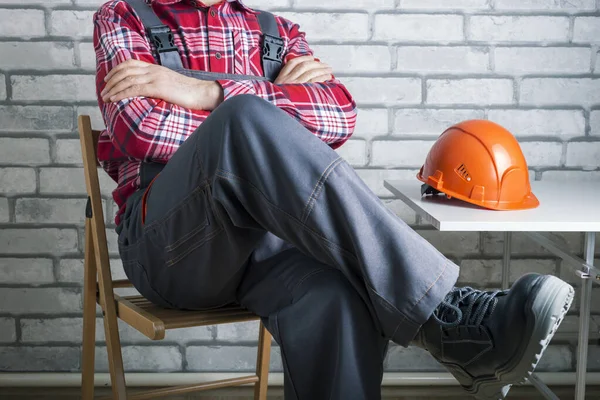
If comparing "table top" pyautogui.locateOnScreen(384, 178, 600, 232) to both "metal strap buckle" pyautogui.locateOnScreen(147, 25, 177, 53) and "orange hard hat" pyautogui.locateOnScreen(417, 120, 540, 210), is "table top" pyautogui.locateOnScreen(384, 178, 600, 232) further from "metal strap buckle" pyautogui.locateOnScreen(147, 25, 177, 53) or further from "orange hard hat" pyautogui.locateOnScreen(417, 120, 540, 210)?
"metal strap buckle" pyautogui.locateOnScreen(147, 25, 177, 53)

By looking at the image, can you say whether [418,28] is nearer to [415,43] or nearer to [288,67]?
[415,43]

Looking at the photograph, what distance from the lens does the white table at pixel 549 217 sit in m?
1.46

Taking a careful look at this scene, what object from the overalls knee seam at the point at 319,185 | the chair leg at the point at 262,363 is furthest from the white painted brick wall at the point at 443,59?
the overalls knee seam at the point at 319,185

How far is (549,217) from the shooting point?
151 centimetres

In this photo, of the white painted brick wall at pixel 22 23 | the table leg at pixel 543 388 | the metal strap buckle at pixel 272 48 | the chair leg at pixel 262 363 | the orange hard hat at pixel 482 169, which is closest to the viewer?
the orange hard hat at pixel 482 169

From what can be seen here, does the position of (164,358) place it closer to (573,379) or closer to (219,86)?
(219,86)

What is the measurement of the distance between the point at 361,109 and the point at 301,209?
122 cm

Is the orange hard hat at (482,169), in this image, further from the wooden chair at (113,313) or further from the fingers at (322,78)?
the wooden chair at (113,313)

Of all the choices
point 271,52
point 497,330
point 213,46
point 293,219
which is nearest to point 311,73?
point 271,52

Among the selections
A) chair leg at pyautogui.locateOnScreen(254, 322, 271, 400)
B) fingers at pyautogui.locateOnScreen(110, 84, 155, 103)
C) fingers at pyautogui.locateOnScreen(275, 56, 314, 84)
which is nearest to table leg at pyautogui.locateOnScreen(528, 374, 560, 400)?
chair leg at pyautogui.locateOnScreen(254, 322, 271, 400)

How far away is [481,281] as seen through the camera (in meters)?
2.39

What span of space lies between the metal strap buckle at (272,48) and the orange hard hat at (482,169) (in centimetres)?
44

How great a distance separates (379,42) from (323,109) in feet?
2.37

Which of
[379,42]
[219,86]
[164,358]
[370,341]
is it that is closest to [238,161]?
[370,341]
